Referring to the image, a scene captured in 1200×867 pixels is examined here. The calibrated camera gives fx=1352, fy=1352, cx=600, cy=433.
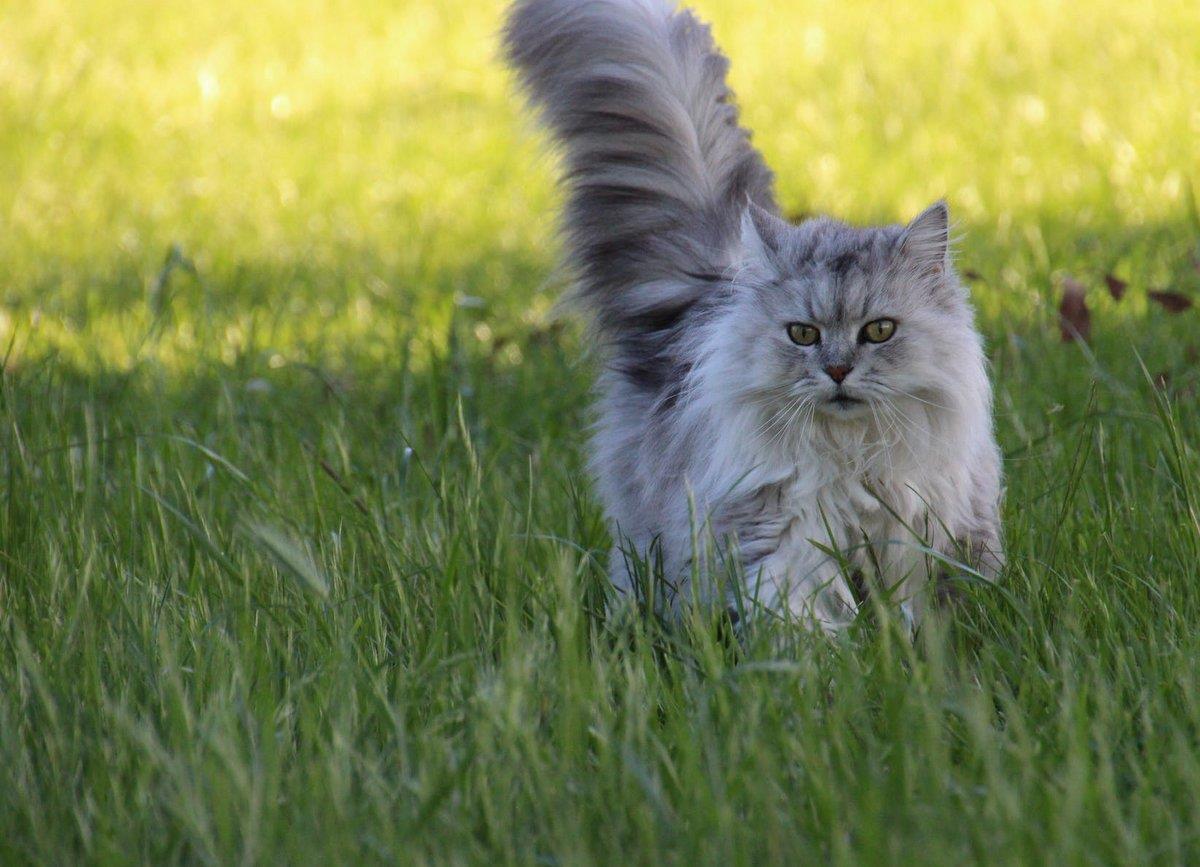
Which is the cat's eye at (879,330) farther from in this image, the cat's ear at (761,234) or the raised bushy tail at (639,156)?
the raised bushy tail at (639,156)

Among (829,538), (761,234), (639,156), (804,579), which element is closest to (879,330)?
(761,234)

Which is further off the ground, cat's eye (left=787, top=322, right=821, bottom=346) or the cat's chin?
cat's eye (left=787, top=322, right=821, bottom=346)

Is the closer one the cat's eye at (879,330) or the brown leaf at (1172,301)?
the cat's eye at (879,330)

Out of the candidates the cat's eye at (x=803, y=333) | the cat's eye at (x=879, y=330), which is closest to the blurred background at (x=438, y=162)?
the cat's eye at (x=803, y=333)

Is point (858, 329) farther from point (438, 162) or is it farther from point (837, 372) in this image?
point (438, 162)

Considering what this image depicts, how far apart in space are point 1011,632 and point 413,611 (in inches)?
45.3

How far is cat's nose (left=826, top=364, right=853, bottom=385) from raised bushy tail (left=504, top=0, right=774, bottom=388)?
0.70m

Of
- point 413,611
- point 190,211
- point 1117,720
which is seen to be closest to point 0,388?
point 413,611

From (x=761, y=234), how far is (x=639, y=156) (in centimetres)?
64

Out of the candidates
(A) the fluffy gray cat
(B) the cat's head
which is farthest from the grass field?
(B) the cat's head

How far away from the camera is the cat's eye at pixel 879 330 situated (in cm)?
291

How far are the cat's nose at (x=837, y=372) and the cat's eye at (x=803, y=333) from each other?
0.11 meters

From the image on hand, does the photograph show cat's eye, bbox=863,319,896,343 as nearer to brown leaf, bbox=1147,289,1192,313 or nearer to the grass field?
the grass field

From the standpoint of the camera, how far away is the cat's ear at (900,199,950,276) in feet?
9.71
